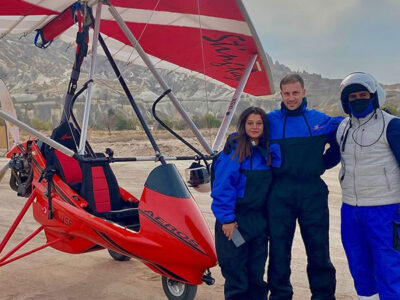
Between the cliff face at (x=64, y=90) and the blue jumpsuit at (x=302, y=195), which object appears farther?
the cliff face at (x=64, y=90)

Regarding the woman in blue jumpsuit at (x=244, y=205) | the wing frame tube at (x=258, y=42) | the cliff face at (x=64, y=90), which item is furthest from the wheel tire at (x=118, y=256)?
the cliff face at (x=64, y=90)

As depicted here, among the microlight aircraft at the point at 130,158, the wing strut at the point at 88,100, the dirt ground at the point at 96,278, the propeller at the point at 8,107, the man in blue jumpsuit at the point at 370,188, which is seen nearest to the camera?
the man in blue jumpsuit at the point at 370,188

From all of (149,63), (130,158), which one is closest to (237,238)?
(130,158)

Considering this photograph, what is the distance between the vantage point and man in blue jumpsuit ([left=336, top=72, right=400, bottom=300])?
2.68 meters

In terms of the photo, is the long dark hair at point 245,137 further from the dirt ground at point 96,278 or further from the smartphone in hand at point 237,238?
the dirt ground at point 96,278

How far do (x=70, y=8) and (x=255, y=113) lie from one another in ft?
9.75

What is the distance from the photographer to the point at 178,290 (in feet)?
12.3


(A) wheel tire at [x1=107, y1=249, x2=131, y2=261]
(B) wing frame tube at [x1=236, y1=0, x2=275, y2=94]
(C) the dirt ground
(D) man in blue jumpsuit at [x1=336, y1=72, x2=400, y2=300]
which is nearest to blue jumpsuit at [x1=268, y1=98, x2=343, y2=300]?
(D) man in blue jumpsuit at [x1=336, y1=72, x2=400, y2=300]

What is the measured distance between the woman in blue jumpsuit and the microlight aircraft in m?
0.32

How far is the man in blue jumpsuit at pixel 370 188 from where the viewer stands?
8.80 ft

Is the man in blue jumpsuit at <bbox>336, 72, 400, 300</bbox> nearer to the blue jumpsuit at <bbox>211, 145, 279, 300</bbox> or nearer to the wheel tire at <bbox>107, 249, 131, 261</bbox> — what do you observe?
the blue jumpsuit at <bbox>211, 145, 279, 300</bbox>

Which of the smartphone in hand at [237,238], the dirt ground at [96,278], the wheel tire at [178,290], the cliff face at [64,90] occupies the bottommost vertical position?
the dirt ground at [96,278]

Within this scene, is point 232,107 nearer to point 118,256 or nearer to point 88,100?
point 88,100

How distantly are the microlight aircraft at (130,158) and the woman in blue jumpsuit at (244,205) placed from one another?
32 centimetres
